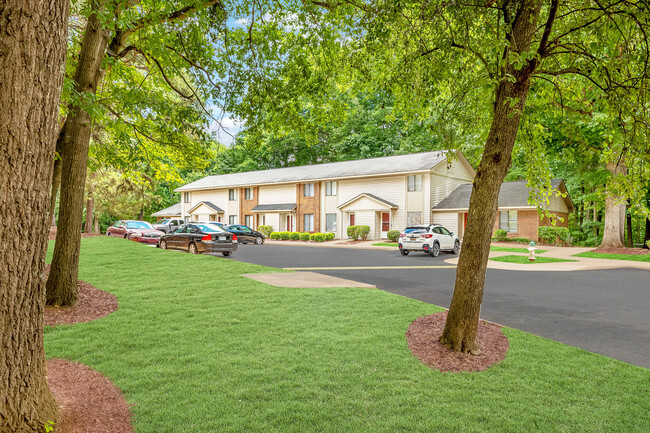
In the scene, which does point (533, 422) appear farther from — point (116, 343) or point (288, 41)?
point (288, 41)

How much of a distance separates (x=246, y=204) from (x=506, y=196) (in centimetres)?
2651

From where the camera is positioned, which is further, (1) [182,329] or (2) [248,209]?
(2) [248,209]

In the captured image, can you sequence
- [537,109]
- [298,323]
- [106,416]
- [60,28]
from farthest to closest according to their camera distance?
[537,109] → [298,323] → [106,416] → [60,28]

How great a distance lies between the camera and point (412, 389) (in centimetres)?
452

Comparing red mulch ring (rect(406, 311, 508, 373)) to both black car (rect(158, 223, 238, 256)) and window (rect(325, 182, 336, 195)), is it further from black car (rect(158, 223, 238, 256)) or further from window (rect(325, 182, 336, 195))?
window (rect(325, 182, 336, 195))

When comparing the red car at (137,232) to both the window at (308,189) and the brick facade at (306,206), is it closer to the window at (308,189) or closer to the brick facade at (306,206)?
the brick facade at (306,206)

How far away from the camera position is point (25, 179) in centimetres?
288

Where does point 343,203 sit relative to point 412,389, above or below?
above

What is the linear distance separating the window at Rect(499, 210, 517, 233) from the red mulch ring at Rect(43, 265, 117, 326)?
2860 centimetres

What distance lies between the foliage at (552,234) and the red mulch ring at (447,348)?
2418 centimetres

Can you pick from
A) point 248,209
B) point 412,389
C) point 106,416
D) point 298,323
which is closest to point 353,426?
point 412,389

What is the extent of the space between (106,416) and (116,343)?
84.5 inches

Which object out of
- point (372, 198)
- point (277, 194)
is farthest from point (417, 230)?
point (277, 194)

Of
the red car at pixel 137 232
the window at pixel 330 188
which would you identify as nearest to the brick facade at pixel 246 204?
the window at pixel 330 188
